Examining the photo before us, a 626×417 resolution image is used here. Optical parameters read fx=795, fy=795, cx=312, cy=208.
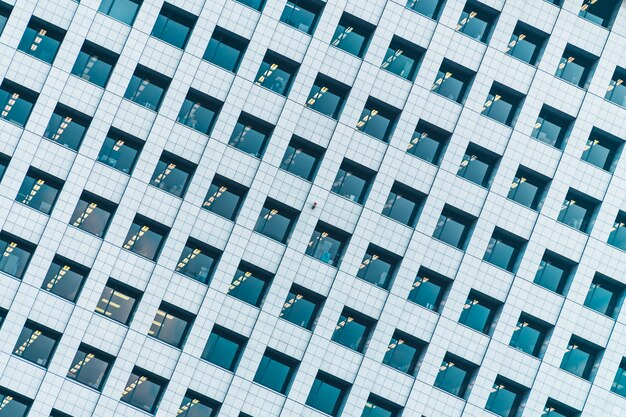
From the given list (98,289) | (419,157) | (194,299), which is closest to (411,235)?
(419,157)

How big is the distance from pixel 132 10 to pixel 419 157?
1642 centimetres

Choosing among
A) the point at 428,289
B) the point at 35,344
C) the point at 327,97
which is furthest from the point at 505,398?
the point at 35,344

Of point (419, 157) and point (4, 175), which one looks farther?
point (419, 157)

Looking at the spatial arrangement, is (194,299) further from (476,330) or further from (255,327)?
(476,330)

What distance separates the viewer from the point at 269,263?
39.4 meters

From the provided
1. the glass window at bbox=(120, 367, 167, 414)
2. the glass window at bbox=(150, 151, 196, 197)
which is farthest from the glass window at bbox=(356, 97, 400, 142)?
the glass window at bbox=(120, 367, 167, 414)

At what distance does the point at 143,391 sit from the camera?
38.7 m

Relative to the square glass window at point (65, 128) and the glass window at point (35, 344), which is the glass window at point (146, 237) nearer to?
the square glass window at point (65, 128)

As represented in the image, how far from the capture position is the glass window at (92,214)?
3891 centimetres

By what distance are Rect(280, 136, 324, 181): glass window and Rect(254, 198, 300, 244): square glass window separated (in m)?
1.92

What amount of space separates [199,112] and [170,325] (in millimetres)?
10743

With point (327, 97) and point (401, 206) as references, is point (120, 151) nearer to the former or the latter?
point (327, 97)

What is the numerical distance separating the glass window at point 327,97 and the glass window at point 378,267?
7261 mm

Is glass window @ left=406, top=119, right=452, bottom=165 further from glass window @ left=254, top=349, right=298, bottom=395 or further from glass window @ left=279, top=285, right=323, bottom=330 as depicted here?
glass window @ left=254, top=349, right=298, bottom=395
